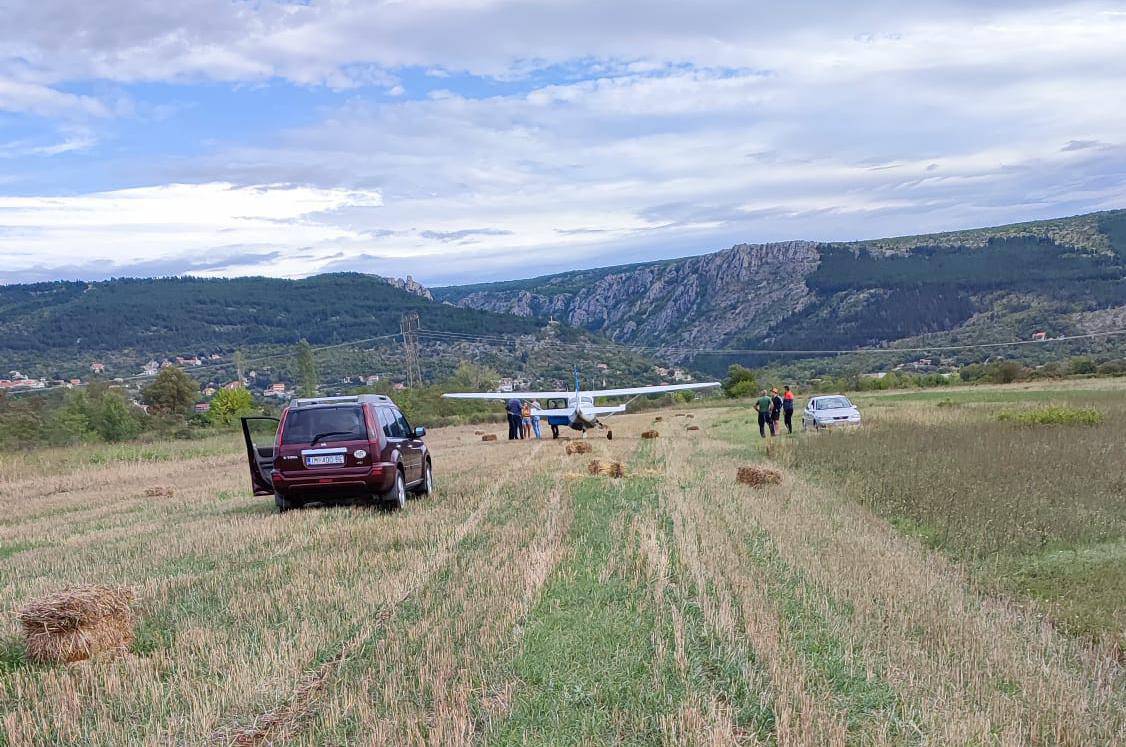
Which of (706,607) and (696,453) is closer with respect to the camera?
(706,607)

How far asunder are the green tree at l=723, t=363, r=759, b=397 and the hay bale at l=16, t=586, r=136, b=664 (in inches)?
3051

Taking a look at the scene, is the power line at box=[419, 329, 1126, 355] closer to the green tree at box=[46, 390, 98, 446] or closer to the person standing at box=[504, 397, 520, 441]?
the green tree at box=[46, 390, 98, 446]

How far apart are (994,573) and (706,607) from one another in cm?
405

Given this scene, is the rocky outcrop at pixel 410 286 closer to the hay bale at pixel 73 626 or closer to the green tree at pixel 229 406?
the green tree at pixel 229 406

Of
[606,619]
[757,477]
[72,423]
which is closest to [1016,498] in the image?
[757,477]

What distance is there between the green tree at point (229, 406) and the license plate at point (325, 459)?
52.8 m

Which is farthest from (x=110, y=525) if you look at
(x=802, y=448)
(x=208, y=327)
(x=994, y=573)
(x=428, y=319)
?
(x=428, y=319)

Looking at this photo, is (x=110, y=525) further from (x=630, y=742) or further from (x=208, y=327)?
(x=208, y=327)

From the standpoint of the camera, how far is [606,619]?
7430 millimetres

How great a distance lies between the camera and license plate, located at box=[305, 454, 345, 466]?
14.3m

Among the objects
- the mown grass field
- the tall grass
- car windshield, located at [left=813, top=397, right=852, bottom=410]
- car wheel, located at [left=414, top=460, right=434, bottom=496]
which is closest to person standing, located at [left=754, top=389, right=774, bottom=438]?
car windshield, located at [left=813, top=397, right=852, bottom=410]

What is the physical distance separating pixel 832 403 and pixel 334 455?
23.2 m

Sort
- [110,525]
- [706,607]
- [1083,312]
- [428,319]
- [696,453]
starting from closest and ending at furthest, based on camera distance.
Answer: [706,607]
[110,525]
[696,453]
[1083,312]
[428,319]

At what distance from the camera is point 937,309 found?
13350cm
